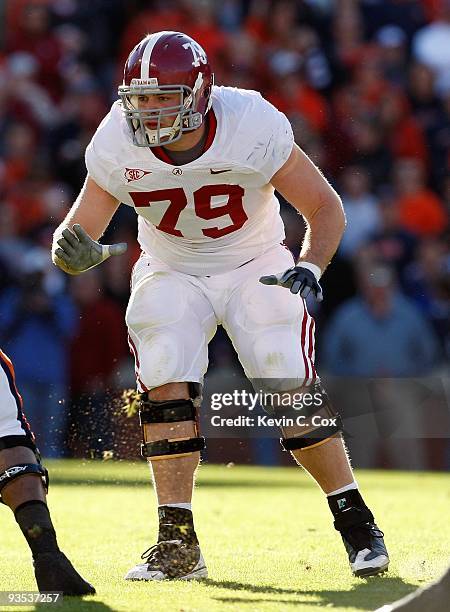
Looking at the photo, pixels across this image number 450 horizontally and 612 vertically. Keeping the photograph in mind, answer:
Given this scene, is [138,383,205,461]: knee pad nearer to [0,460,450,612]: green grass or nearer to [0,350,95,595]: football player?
[0,460,450,612]: green grass

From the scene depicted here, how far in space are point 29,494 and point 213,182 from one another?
1.49 m

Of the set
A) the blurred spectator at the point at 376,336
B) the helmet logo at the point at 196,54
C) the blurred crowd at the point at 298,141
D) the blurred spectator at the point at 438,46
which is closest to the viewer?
the helmet logo at the point at 196,54

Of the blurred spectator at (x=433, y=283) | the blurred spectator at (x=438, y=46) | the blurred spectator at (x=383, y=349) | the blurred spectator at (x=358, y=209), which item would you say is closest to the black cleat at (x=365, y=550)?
the blurred spectator at (x=383, y=349)

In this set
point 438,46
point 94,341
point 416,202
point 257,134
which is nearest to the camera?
point 257,134

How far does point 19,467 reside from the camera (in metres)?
4.38

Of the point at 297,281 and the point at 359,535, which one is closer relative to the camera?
the point at 297,281

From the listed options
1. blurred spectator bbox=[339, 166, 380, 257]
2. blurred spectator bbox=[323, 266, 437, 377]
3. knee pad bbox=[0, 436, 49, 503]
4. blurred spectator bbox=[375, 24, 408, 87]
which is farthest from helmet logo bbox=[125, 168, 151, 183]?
blurred spectator bbox=[375, 24, 408, 87]

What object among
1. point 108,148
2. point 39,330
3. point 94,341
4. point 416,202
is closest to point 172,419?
point 108,148

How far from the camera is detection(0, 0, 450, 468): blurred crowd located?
30.2 feet

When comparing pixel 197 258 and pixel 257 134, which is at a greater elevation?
pixel 257 134

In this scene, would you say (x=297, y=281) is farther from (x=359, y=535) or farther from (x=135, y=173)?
(x=359, y=535)

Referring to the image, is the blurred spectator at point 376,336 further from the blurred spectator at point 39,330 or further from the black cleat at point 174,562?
the black cleat at point 174,562

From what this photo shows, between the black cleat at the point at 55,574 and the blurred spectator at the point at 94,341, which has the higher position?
the blurred spectator at the point at 94,341

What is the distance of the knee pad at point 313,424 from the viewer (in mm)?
5098
